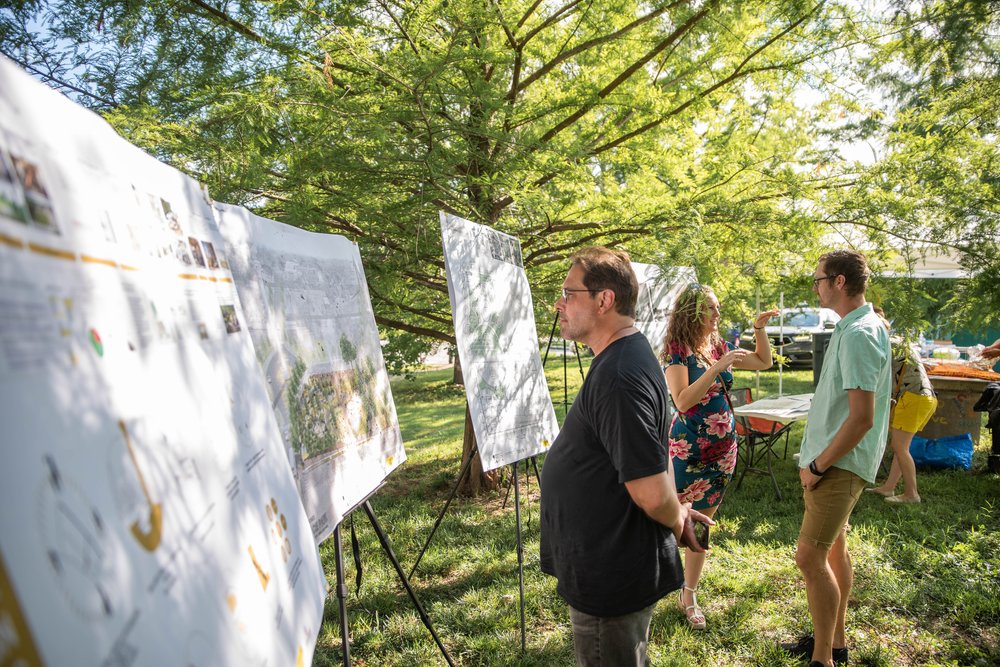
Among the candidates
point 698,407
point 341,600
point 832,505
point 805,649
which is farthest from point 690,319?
point 341,600

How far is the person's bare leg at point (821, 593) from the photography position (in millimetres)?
2586

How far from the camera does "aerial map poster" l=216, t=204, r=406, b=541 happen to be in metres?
1.80

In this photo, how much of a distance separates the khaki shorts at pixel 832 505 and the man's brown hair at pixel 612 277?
138 centimetres

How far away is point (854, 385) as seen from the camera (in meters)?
2.46

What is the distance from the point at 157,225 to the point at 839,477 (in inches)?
107

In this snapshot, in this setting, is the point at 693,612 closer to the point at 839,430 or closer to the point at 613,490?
the point at 839,430

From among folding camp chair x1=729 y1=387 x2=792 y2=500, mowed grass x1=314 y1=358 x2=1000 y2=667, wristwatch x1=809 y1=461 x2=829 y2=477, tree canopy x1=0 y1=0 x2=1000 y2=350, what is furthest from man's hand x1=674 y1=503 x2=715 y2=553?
folding camp chair x1=729 y1=387 x2=792 y2=500

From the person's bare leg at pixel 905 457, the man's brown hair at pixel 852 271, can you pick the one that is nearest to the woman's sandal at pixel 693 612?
the man's brown hair at pixel 852 271

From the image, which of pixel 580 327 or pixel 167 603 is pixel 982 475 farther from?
pixel 167 603

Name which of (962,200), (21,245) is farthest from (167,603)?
(962,200)

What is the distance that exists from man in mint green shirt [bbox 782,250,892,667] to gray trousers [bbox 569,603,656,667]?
1.12 metres

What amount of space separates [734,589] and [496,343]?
216 cm

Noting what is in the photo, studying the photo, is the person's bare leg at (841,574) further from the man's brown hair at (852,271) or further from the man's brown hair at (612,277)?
the man's brown hair at (612,277)

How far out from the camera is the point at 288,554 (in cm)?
125
